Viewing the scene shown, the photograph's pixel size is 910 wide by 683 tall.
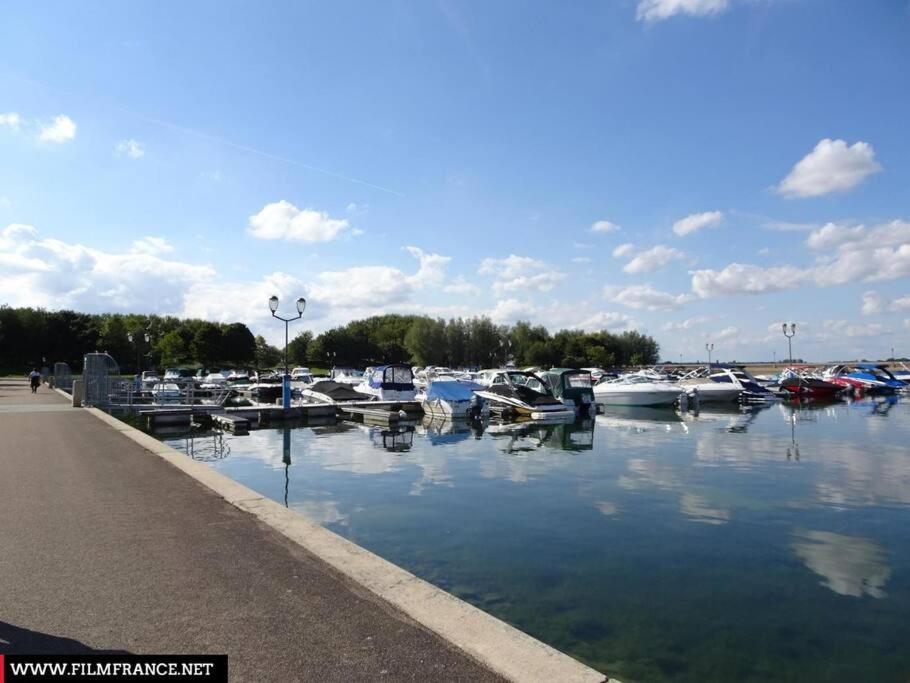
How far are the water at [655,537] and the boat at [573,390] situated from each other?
11884mm

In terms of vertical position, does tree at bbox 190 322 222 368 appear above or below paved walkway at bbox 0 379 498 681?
above

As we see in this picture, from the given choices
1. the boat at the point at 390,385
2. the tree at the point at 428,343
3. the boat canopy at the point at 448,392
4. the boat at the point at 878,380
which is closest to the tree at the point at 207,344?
the tree at the point at 428,343

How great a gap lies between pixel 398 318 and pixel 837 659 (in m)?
155

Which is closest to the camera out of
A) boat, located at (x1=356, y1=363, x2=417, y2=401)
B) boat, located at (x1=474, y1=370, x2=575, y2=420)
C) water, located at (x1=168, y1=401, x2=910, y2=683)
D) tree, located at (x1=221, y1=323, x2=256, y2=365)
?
water, located at (x1=168, y1=401, x2=910, y2=683)

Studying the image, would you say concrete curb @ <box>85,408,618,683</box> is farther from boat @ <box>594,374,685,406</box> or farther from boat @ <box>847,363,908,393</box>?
Result: boat @ <box>847,363,908,393</box>

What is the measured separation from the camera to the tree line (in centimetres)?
10675

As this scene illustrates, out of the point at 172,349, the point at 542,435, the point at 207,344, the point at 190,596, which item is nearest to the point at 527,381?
the point at 542,435

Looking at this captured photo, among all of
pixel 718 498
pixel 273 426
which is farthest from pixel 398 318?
pixel 718 498

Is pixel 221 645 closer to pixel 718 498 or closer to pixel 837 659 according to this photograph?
pixel 837 659

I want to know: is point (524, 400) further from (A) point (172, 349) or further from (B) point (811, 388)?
Result: (A) point (172, 349)

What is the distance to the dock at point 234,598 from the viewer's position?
4242 mm

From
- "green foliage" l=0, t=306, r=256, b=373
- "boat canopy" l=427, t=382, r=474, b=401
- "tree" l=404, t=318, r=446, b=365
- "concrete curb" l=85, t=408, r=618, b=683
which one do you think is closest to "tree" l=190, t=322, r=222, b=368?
→ "green foliage" l=0, t=306, r=256, b=373

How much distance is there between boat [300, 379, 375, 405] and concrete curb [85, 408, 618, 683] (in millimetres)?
30455

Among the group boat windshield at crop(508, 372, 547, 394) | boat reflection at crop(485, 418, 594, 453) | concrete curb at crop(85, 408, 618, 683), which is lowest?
boat reflection at crop(485, 418, 594, 453)
